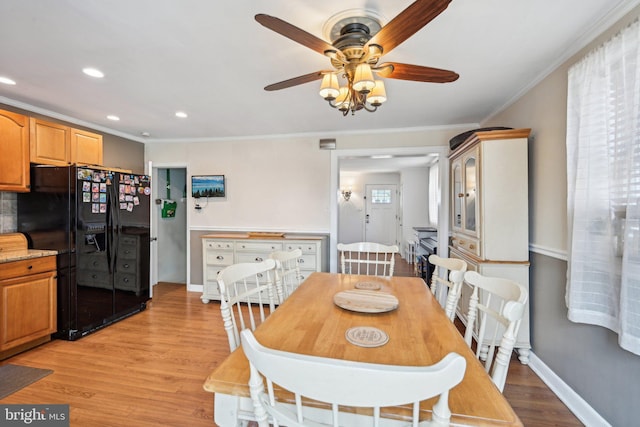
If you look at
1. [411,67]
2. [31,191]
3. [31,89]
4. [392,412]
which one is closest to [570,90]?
[411,67]

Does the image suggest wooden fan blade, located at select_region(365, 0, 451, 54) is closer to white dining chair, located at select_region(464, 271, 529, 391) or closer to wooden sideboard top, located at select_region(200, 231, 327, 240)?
white dining chair, located at select_region(464, 271, 529, 391)

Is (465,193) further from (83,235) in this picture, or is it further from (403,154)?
(83,235)

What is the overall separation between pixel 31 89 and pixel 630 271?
4500mm

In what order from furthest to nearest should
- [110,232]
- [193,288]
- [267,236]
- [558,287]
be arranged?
[193,288]
[267,236]
[110,232]
[558,287]

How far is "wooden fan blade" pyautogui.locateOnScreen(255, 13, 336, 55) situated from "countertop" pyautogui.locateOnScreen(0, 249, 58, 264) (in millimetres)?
2884

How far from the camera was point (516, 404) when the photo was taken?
1.90 metres

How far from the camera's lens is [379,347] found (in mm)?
1055

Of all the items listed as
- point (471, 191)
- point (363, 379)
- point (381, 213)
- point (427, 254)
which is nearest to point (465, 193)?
point (471, 191)

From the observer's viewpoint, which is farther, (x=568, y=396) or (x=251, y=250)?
(x=251, y=250)

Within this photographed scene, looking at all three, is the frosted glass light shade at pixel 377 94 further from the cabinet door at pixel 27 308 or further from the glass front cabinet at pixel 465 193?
the cabinet door at pixel 27 308

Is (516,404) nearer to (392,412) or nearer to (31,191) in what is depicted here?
(392,412)

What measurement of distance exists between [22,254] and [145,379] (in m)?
1.67

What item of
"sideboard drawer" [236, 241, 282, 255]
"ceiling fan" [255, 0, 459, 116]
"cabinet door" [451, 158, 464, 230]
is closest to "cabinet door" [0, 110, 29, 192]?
"sideboard drawer" [236, 241, 282, 255]

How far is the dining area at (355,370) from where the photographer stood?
1.85ft
